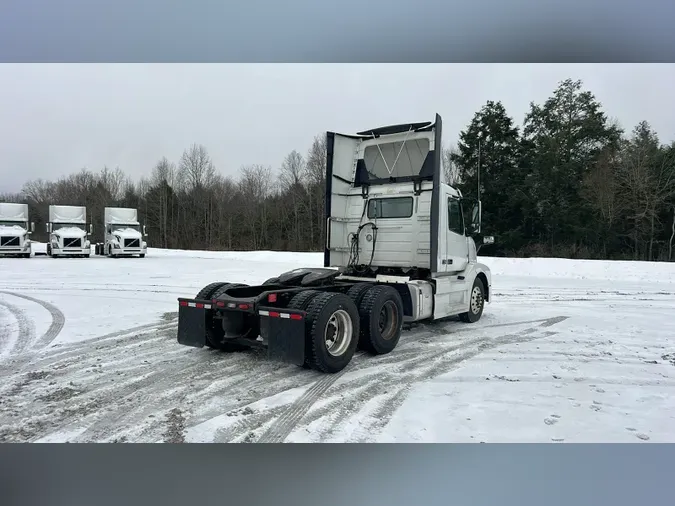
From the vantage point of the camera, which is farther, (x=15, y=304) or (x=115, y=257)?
(x=115, y=257)

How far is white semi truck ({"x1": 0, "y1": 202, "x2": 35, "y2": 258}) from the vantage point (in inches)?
1048

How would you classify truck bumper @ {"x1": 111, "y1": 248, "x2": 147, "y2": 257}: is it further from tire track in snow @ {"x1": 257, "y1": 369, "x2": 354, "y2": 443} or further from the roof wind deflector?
tire track in snow @ {"x1": 257, "y1": 369, "x2": 354, "y2": 443}

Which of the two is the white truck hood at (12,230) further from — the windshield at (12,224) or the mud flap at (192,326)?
the mud flap at (192,326)

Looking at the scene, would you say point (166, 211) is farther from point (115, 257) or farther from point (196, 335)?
point (196, 335)

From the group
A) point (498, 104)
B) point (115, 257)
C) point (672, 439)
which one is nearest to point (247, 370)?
point (672, 439)

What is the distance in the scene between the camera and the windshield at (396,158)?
850 centimetres

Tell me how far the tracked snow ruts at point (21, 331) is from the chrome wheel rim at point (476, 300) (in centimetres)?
805

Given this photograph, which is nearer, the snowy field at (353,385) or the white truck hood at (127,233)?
the snowy field at (353,385)

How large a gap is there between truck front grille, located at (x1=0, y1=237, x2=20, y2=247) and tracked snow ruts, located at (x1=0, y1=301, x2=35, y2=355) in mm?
19772

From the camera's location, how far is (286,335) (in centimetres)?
563

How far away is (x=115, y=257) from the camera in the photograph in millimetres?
29891

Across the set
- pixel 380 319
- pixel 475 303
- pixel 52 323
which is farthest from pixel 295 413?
pixel 52 323

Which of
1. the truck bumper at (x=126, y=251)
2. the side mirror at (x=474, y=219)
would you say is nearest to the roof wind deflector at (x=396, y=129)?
the side mirror at (x=474, y=219)

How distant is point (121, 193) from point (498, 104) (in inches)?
1290
